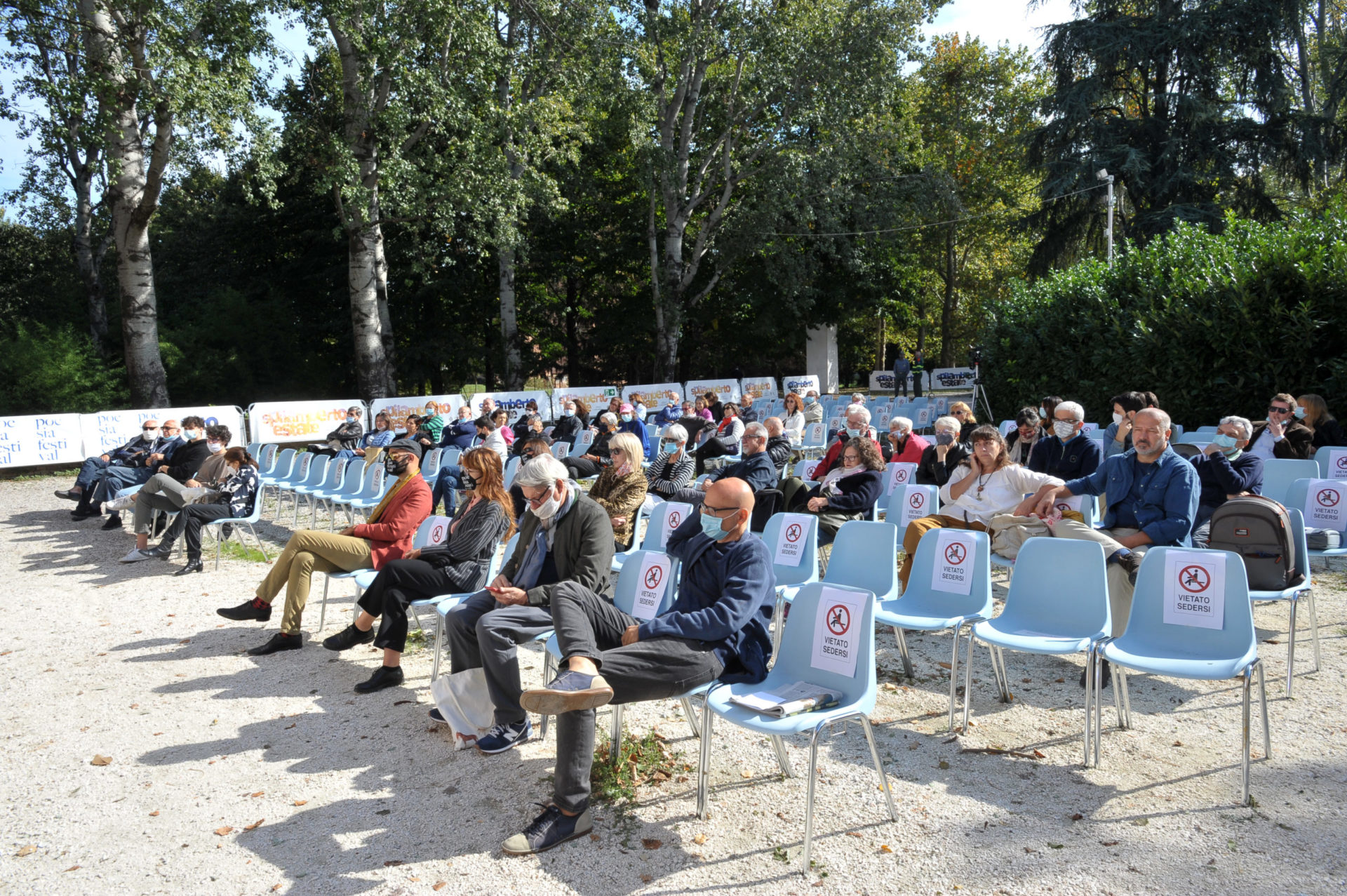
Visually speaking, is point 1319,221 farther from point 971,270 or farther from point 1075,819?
point 971,270

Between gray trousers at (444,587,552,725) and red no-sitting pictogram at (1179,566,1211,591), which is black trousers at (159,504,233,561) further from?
red no-sitting pictogram at (1179,566,1211,591)

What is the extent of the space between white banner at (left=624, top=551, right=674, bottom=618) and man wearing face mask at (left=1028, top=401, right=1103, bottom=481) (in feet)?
13.3

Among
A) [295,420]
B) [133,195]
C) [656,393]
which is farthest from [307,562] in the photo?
[656,393]

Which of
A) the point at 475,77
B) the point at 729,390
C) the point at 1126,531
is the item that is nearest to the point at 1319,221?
the point at 1126,531

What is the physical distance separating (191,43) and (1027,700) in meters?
16.8

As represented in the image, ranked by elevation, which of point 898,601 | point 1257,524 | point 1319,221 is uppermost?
point 1319,221

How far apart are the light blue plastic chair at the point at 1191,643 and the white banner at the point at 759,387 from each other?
19777 mm

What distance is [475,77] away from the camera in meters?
18.5

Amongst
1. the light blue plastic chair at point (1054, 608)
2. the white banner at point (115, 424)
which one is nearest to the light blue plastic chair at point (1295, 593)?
the light blue plastic chair at point (1054, 608)

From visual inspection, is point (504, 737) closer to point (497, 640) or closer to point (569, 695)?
A: point (497, 640)

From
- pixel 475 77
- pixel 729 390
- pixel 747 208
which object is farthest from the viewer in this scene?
pixel 747 208

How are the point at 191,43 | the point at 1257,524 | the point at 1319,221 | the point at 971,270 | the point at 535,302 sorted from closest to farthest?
1. the point at 1257,524
2. the point at 1319,221
3. the point at 191,43
4. the point at 535,302
5. the point at 971,270

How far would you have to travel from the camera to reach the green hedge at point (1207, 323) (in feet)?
35.6

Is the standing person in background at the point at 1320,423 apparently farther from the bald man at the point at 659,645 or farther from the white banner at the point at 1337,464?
the bald man at the point at 659,645
